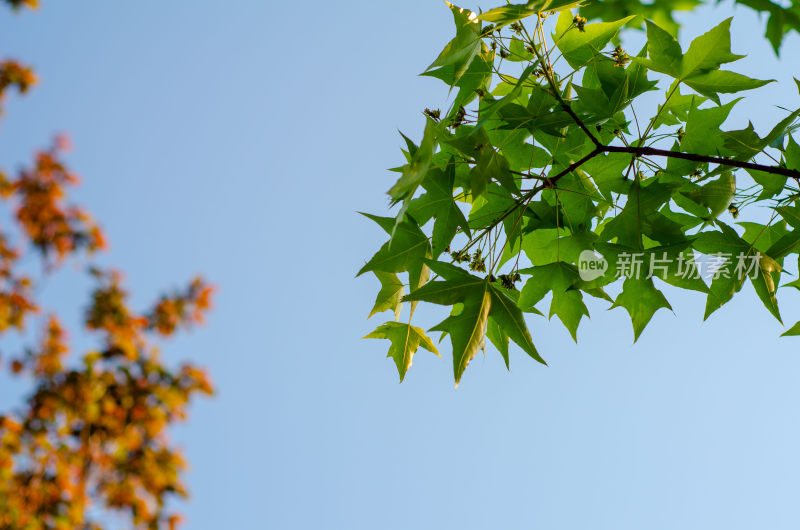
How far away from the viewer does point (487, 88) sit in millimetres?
1557

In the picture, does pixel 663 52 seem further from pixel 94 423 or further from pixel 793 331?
pixel 94 423

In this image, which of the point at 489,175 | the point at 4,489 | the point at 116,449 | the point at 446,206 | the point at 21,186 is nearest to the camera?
the point at 489,175

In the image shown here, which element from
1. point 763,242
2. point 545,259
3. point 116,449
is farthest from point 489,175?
point 116,449

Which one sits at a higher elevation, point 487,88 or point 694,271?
point 487,88

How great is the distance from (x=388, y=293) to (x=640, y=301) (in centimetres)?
72

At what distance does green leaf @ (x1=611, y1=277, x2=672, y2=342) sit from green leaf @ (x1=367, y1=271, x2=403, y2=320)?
2.06 ft

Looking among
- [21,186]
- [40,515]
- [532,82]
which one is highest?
[21,186]

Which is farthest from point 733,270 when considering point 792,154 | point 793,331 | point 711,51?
point 711,51

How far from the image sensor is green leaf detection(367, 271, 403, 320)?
68.7 inches

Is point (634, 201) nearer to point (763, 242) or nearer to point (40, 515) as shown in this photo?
point (763, 242)

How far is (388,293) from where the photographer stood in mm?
1761

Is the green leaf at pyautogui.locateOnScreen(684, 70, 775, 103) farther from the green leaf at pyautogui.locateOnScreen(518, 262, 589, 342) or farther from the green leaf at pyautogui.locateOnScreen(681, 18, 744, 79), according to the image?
the green leaf at pyautogui.locateOnScreen(518, 262, 589, 342)

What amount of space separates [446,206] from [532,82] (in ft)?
1.27

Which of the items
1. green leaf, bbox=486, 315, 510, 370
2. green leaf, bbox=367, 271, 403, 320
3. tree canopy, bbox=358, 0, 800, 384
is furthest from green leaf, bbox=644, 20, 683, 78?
green leaf, bbox=367, 271, 403, 320
